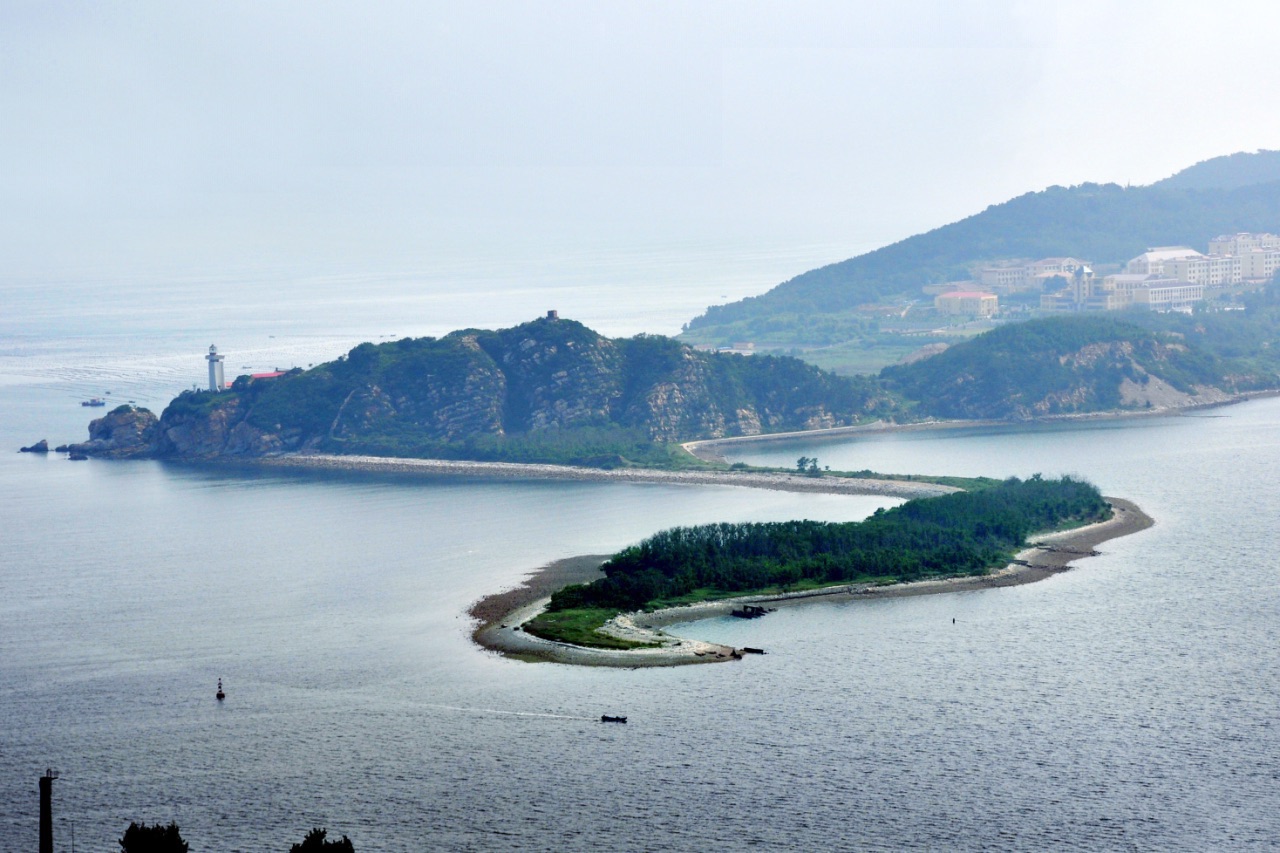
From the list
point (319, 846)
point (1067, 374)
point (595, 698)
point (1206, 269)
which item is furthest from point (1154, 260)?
point (319, 846)

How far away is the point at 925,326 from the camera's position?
14875cm

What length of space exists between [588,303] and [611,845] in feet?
537

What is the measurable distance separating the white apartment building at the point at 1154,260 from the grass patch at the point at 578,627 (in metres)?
118

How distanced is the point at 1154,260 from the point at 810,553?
110925 millimetres

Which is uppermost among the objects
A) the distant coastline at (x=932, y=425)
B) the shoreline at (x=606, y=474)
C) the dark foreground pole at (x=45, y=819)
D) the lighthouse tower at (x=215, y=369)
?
the lighthouse tower at (x=215, y=369)

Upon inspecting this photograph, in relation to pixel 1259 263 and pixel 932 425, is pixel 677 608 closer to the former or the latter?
pixel 932 425

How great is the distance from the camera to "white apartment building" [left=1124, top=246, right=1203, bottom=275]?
160m

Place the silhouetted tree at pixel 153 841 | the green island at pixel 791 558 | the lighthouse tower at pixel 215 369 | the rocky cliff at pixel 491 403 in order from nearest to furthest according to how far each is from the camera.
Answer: the silhouetted tree at pixel 153 841, the green island at pixel 791 558, the rocky cliff at pixel 491 403, the lighthouse tower at pixel 215 369

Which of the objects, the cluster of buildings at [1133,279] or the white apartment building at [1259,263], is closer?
the cluster of buildings at [1133,279]

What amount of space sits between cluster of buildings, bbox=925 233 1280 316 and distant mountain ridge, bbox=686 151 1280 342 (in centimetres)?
536

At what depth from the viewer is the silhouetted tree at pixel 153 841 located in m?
30.4

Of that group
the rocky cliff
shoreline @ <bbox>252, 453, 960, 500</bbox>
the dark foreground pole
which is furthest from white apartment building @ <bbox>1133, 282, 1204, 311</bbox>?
the dark foreground pole

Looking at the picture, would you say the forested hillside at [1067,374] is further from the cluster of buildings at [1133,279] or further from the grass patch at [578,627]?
the grass patch at [578,627]

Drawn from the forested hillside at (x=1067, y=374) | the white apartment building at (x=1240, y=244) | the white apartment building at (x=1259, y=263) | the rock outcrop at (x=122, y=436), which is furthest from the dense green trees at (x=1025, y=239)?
the rock outcrop at (x=122, y=436)
